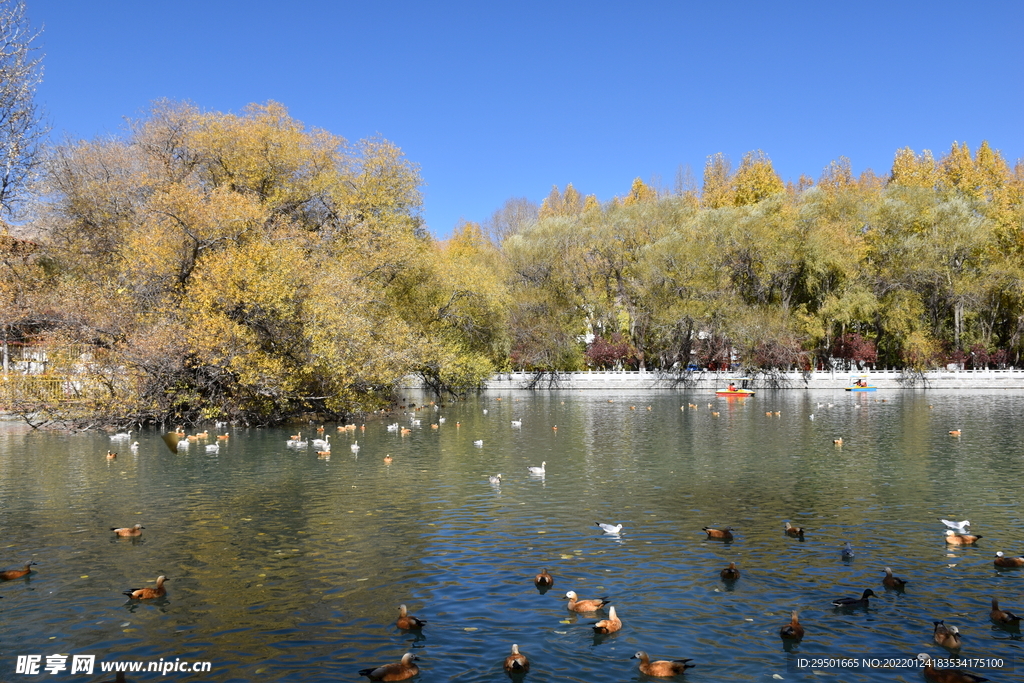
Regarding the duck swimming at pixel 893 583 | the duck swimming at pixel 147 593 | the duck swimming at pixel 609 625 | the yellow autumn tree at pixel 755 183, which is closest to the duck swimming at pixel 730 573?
the duck swimming at pixel 893 583

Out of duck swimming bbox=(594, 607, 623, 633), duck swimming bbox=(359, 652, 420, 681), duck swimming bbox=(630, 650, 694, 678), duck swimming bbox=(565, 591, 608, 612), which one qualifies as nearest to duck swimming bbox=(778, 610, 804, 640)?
duck swimming bbox=(630, 650, 694, 678)

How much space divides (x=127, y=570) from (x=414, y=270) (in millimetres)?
35142

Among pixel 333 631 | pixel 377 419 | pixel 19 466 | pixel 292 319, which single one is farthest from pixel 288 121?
pixel 333 631

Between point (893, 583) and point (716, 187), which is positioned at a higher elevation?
point (716, 187)

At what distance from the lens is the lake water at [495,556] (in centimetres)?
1031

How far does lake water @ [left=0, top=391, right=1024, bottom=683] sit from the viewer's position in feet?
33.8

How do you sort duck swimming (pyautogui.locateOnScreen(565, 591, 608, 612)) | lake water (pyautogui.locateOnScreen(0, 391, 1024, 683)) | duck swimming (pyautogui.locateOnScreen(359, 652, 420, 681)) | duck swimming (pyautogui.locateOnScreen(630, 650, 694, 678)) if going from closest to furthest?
duck swimming (pyautogui.locateOnScreen(359, 652, 420, 681)) < duck swimming (pyautogui.locateOnScreen(630, 650, 694, 678)) < lake water (pyautogui.locateOnScreen(0, 391, 1024, 683)) < duck swimming (pyautogui.locateOnScreen(565, 591, 608, 612))

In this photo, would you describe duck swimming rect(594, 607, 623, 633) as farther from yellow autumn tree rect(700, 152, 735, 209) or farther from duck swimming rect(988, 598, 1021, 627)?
yellow autumn tree rect(700, 152, 735, 209)

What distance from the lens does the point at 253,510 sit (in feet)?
62.2

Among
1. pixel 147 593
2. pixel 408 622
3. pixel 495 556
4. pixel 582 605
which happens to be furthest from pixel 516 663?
pixel 147 593

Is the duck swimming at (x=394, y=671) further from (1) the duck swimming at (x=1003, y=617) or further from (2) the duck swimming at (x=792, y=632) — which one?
(1) the duck swimming at (x=1003, y=617)

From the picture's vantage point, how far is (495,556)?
48.3 ft

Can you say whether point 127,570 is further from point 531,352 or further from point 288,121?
point 531,352

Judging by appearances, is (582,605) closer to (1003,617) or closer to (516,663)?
(516,663)
